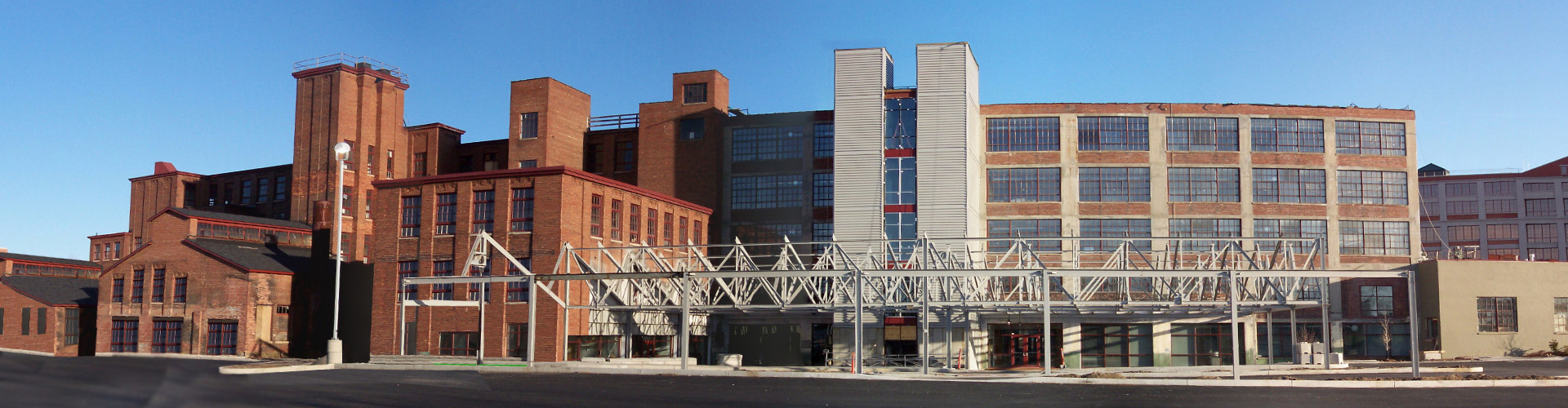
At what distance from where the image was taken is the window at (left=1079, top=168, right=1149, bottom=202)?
66.5 metres

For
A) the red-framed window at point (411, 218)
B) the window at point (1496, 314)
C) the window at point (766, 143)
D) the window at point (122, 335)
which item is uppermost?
the window at point (766, 143)

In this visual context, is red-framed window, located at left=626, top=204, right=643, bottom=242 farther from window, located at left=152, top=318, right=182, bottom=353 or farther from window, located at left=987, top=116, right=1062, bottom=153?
window, located at left=987, top=116, right=1062, bottom=153

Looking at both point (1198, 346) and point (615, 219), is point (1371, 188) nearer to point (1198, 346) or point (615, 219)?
point (1198, 346)

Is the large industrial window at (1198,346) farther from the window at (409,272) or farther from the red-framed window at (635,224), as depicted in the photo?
the window at (409,272)

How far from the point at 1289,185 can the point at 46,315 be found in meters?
69.0

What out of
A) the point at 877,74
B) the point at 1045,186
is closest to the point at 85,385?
the point at 877,74

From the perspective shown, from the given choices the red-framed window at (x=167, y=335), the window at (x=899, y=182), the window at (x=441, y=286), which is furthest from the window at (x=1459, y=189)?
the red-framed window at (x=167, y=335)

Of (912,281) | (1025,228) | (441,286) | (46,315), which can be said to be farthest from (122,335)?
(1025,228)

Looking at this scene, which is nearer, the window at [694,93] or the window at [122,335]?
the window at [122,335]

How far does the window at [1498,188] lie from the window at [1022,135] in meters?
86.8

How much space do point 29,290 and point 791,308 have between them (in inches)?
1958

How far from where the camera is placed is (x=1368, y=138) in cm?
6694

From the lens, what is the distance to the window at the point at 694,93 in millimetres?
68375

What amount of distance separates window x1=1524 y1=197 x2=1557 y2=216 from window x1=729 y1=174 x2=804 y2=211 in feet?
323
